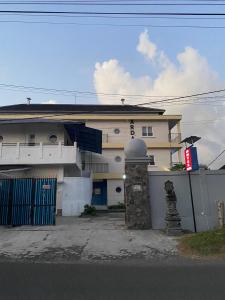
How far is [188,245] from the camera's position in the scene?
1051 centimetres

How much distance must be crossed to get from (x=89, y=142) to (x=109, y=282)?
22319mm

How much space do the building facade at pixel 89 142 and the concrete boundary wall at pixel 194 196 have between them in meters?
10.7

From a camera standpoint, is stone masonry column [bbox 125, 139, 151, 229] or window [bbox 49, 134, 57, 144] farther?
window [bbox 49, 134, 57, 144]

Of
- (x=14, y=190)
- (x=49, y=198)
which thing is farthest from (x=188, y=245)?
(x=14, y=190)

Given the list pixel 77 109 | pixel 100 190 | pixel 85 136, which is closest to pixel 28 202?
pixel 85 136

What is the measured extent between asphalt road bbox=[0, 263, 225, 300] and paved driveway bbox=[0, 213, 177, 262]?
1.32 metres

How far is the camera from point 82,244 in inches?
437

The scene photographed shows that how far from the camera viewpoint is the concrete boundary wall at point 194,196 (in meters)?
13.7

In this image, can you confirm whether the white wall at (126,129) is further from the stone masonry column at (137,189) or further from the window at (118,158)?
the stone masonry column at (137,189)

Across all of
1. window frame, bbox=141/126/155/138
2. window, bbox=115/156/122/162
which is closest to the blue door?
window, bbox=115/156/122/162

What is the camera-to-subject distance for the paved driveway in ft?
32.1

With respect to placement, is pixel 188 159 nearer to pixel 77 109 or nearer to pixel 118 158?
pixel 118 158

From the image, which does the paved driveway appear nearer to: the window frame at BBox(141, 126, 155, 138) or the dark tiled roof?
the window frame at BBox(141, 126, 155, 138)

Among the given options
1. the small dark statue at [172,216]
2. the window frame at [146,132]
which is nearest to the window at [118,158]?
the window frame at [146,132]
